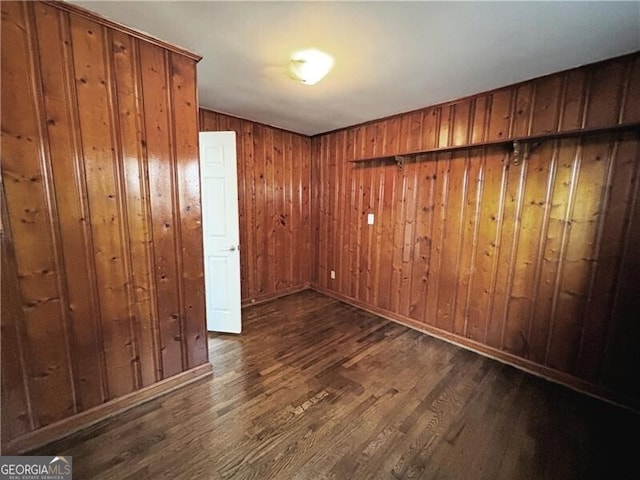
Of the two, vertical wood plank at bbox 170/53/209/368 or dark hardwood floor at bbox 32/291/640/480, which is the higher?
vertical wood plank at bbox 170/53/209/368

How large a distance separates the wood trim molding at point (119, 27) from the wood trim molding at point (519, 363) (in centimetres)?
325

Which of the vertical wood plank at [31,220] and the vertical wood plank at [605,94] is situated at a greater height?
the vertical wood plank at [605,94]

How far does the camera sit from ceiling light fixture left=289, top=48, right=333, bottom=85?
5.77ft

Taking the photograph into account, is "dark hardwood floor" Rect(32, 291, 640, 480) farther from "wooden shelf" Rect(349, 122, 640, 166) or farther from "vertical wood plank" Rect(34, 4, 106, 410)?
"wooden shelf" Rect(349, 122, 640, 166)

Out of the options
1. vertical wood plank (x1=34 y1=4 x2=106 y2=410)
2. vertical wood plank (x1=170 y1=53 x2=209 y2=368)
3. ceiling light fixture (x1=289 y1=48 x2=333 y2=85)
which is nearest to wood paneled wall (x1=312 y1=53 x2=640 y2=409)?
ceiling light fixture (x1=289 y1=48 x2=333 y2=85)

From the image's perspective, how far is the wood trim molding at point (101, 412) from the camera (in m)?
1.50

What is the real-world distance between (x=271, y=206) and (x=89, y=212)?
2346 millimetres

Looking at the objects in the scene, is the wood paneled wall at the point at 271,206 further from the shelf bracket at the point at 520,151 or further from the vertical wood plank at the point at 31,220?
the shelf bracket at the point at 520,151

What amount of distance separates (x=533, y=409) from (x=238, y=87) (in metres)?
3.51

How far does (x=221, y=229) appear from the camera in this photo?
2826 millimetres

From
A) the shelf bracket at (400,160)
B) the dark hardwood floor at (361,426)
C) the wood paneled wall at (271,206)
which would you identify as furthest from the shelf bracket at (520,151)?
the wood paneled wall at (271,206)

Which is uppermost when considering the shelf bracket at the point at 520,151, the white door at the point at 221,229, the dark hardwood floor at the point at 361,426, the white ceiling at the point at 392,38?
the white ceiling at the point at 392,38

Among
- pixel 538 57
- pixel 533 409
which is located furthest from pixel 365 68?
pixel 533 409

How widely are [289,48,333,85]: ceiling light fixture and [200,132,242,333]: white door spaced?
106cm
